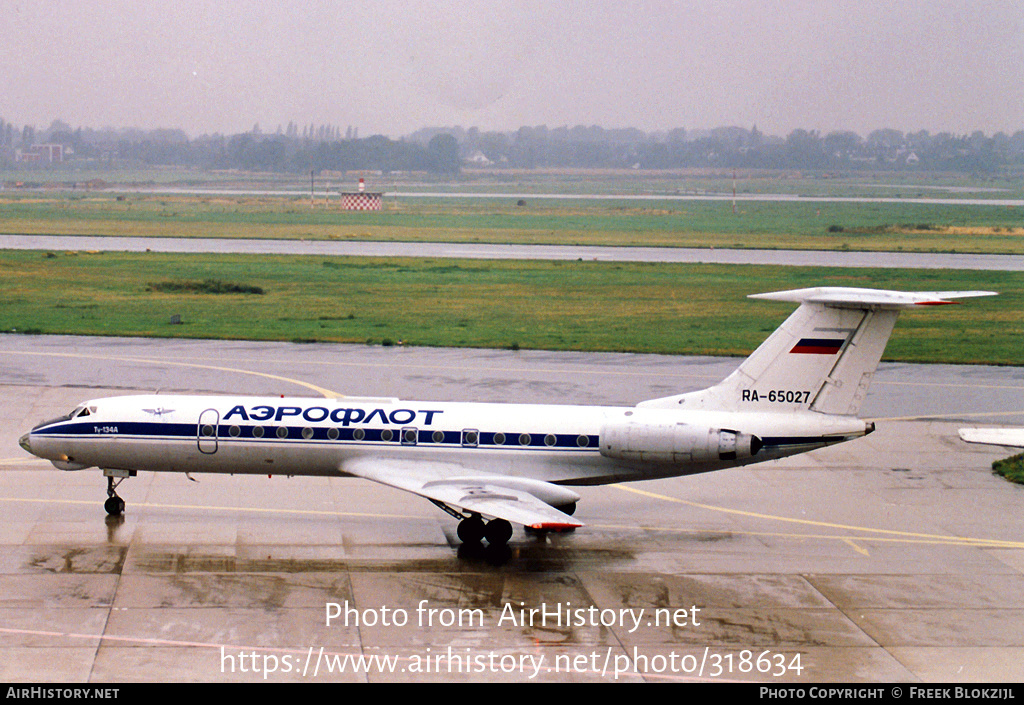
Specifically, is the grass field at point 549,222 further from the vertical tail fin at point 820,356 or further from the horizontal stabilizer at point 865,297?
the horizontal stabilizer at point 865,297

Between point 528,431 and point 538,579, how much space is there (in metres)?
3.87

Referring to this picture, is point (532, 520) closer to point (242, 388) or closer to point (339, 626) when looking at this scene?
point (339, 626)

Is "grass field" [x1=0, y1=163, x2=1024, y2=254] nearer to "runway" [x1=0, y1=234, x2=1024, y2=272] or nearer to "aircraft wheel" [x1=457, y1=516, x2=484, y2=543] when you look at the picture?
"runway" [x1=0, y1=234, x2=1024, y2=272]

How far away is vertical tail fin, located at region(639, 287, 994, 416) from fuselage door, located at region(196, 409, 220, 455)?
12.2 meters

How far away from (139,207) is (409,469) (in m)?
141

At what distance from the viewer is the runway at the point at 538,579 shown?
1858 centimetres

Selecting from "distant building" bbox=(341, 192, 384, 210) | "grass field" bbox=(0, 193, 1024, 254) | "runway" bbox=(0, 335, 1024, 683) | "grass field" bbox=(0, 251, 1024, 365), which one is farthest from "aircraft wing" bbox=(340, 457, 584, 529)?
"distant building" bbox=(341, 192, 384, 210)

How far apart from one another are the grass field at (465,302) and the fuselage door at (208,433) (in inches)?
1048

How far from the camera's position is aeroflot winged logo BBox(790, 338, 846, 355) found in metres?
25.0

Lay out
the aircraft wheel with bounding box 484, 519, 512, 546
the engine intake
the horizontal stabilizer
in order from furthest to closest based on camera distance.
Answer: the engine intake
the aircraft wheel with bounding box 484, 519, 512, 546
the horizontal stabilizer

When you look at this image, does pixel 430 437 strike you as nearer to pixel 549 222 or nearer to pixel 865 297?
pixel 865 297

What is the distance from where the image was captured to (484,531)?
24.5m

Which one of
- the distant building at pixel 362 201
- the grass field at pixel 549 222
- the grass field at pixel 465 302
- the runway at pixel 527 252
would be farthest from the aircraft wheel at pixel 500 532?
the distant building at pixel 362 201

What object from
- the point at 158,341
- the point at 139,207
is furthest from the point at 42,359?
the point at 139,207
